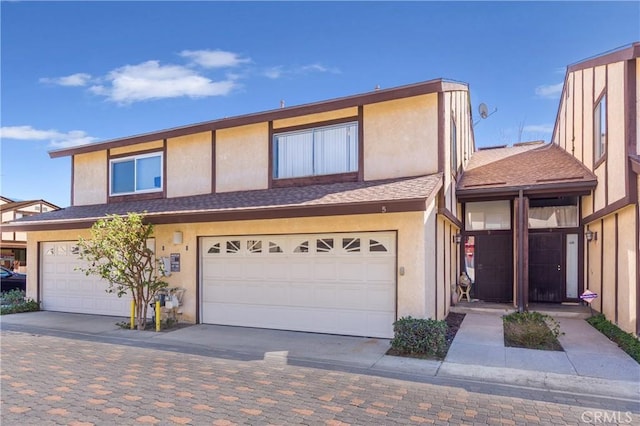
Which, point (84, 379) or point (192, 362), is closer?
point (84, 379)

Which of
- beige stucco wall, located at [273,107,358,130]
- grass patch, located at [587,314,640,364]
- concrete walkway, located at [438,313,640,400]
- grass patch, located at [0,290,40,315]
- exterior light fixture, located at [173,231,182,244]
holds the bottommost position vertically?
grass patch, located at [0,290,40,315]

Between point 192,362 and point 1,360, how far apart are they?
346 centimetres

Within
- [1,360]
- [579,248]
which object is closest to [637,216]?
[579,248]

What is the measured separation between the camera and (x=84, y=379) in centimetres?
629

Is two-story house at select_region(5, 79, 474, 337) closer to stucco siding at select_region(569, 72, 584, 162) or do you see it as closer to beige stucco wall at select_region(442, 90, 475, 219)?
beige stucco wall at select_region(442, 90, 475, 219)

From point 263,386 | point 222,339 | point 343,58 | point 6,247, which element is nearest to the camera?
point 263,386

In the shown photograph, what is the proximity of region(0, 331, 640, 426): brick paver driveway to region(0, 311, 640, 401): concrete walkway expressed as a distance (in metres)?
0.44

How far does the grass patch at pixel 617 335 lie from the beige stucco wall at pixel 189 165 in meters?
10.5

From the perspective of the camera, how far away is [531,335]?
8.12 metres

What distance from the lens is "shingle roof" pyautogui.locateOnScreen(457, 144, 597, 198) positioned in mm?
11336

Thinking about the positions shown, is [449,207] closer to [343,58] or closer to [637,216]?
[637,216]

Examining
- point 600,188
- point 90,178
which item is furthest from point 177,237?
point 600,188

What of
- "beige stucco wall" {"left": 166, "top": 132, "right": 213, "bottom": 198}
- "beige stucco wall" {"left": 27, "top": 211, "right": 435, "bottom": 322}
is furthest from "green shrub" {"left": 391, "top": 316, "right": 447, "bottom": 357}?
"beige stucco wall" {"left": 166, "top": 132, "right": 213, "bottom": 198}

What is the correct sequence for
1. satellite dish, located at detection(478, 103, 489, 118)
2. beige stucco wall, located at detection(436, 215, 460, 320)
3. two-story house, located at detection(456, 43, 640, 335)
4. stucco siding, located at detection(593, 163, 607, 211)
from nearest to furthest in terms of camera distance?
1. two-story house, located at detection(456, 43, 640, 335)
2. beige stucco wall, located at detection(436, 215, 460, 320)
3. stucco siding, located at detection(593, 163, 607, 211)
4. satellite dish, located at detection(478, 103, 489, 118)
